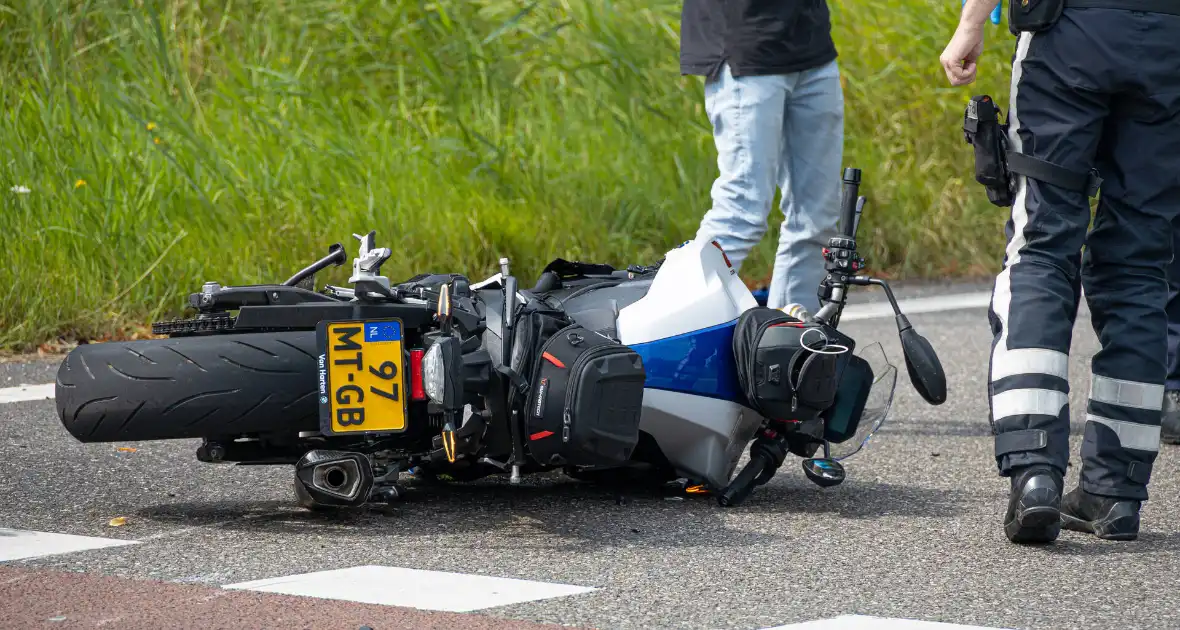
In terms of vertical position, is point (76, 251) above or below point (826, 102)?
below

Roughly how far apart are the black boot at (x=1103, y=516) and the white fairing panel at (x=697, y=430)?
0.76 metres

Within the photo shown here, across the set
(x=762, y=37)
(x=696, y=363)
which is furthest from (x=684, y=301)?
(x=762, y=37)

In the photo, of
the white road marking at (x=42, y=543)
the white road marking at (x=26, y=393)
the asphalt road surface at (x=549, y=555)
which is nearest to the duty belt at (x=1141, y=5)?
the asphalt road surface at (x=549, y=555)

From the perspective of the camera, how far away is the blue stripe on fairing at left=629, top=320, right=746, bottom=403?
3.80 m

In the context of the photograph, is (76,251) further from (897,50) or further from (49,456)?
(897,50)

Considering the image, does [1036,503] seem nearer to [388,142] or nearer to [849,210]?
[849,210]

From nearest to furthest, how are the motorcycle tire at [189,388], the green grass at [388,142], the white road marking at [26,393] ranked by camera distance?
the motorcycle tire at [189,388], the white road marking at [26,393], the green grass at [388,142]

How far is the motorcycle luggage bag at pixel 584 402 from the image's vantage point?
352cm

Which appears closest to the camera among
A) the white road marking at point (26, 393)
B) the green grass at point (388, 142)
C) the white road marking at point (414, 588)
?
the white road marking at point (414, 588)

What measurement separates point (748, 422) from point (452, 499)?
0.73 m

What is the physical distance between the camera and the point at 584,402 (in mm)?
3510

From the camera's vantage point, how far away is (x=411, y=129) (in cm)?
915

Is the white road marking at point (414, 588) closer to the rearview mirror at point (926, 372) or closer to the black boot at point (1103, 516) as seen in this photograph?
the rearview mirror at point (926, 372)

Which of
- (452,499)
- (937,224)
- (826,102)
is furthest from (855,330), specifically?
(452,499)
